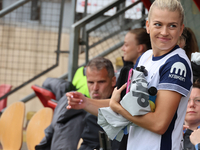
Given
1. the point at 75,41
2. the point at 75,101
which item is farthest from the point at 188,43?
the point at 75,41

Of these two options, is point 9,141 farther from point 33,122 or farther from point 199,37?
point 199,37

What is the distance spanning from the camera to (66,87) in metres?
3.51

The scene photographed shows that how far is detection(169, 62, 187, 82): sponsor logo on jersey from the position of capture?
122 centimetres

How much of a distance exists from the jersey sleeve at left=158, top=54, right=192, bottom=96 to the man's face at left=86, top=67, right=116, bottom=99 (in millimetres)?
1184

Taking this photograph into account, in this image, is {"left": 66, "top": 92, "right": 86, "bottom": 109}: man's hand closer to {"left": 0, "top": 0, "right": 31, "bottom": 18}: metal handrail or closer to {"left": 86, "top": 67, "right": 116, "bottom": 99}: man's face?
{"left": 86, "top": 67, "right": 116, "bottom": 99}: man's face

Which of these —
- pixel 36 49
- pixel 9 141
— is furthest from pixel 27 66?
pixel 9 141

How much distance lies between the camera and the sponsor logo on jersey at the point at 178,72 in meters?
1.22

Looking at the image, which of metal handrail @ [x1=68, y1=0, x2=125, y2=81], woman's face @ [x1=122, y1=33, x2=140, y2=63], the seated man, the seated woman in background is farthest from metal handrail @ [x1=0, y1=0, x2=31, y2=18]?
the seated woman in background

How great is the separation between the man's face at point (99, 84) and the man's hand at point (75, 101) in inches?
27.7

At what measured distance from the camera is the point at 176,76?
1225 millimetres

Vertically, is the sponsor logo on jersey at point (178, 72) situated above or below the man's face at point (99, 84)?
above

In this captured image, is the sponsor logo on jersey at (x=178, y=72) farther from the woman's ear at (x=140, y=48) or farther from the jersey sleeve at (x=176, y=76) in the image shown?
the woman's ear at (x=140, y=48)

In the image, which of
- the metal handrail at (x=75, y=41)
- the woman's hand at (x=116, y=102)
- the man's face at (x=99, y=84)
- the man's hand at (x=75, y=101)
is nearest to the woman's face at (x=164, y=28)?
the woman's hand at (x=116, y=102)

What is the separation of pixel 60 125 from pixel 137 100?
1433 millimetres
